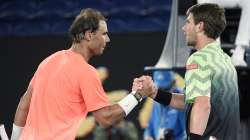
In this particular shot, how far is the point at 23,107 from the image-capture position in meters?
4.35

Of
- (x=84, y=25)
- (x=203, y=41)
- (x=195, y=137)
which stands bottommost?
(x=195, y=137)

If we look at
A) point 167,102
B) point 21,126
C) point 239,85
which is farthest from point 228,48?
point 21,126

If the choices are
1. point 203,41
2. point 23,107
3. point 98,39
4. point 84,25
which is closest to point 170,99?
point 203,41

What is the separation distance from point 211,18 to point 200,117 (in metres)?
Result: 0.60

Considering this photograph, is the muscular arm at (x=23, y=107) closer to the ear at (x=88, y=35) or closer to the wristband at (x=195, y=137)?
the ear at (x=88, y=35)

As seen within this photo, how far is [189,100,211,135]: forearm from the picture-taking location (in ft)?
12.9

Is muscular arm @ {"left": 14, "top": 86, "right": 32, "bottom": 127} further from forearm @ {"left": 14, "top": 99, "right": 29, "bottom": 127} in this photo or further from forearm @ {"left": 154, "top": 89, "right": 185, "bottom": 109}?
forearm @ {"left": 154, "top": 89, "right": 185, "bottom": 109}

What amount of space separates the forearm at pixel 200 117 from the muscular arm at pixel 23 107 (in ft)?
3.42

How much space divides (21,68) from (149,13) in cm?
175

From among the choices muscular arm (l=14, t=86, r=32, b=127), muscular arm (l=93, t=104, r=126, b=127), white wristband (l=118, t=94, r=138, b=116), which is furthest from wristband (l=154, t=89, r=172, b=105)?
muscular arm (l=14, t=86, r=32, b=127)

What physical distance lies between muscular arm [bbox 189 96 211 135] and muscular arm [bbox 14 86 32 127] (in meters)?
1.04

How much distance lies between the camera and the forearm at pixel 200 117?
3945 millimetres

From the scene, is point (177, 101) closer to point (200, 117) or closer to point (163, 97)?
point (163, 97)

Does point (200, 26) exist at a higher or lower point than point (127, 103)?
higher
